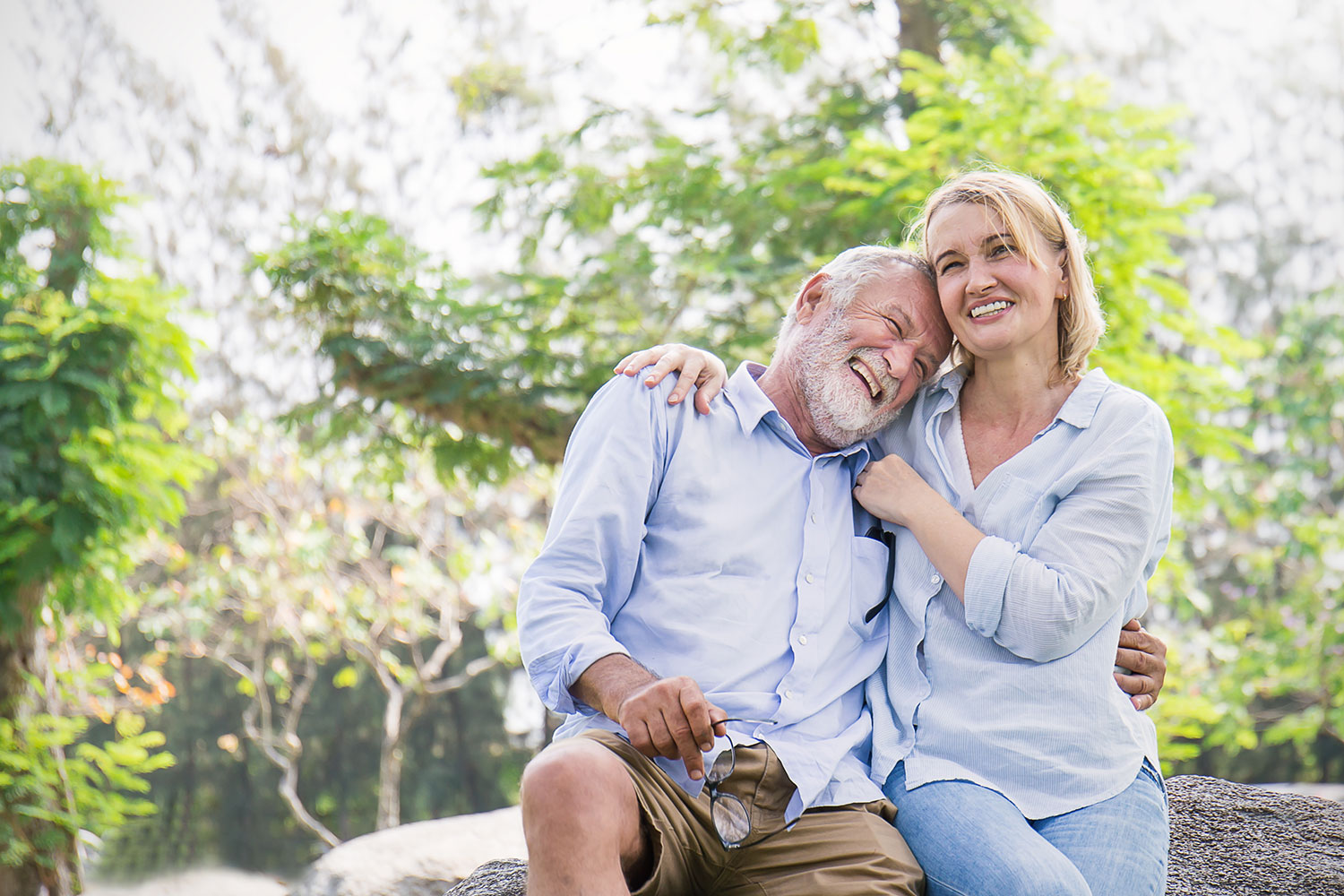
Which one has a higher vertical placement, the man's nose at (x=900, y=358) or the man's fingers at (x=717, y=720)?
the man's nose at (x=900, y=358)

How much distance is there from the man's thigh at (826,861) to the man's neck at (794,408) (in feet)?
2.38

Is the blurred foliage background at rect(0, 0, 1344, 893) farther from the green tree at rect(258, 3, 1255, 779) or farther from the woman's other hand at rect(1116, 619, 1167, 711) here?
the woman's other hand at rect(1116, 619, 1167, 711)

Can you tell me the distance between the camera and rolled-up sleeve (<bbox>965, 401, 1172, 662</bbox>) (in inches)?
66.8

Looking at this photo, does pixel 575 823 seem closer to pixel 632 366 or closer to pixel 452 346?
pixel 632 366

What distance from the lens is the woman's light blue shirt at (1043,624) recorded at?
1722 mm

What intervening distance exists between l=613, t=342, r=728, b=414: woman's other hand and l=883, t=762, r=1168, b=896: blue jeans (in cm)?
79

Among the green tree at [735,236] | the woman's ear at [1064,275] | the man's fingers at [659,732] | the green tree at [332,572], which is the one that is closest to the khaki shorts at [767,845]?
the man's fingers at [659,732]

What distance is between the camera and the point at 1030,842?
1.64 metres

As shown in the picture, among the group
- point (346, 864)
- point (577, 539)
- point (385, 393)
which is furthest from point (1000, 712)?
point (385, 393)

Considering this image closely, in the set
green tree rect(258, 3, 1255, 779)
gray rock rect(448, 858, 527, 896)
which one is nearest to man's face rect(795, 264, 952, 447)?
gray rock rect(448, 858, 527, 896)

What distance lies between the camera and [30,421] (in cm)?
451

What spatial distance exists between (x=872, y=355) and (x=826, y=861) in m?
0.93

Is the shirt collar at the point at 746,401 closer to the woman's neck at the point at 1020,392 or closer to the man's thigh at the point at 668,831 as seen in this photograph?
the woman's neck at the point at 1020,392

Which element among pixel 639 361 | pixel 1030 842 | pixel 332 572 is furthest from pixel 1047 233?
pixel 332 572
